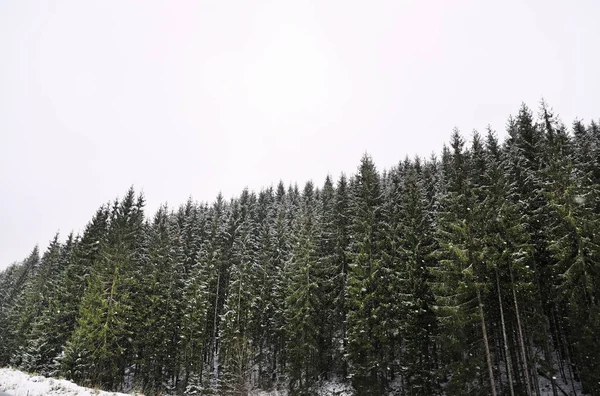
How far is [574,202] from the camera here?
21.4m

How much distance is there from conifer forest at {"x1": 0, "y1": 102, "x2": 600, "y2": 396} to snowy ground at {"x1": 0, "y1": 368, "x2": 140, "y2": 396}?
9993 millimetres

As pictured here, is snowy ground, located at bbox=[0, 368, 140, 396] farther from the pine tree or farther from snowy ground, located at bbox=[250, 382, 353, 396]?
snowy ground, located at bbox=[250, 382, 353, 396]

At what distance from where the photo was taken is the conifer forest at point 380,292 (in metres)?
21.6

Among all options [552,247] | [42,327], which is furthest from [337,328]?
[42,327]

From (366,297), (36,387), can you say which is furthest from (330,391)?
(36,387)

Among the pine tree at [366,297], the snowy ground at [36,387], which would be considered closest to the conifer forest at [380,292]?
the pine tree at [366,297]

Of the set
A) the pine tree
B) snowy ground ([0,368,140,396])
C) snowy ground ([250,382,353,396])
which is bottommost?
snowy ground ([250,382,353,396])

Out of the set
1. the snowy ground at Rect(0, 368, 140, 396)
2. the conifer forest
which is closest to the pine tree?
the conifer forest

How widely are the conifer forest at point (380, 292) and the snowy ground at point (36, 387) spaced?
32.8 ft

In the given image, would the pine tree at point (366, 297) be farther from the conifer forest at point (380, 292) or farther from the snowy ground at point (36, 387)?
the snowy ground at point (36, 387)

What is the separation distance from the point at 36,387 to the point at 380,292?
21.4 m

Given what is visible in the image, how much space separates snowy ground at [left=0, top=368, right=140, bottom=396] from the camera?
12703 millimetres

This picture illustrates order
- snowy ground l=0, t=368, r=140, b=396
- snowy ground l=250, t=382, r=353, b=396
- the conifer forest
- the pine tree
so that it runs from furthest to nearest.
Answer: snowy ground l=250, t=382, r=353, b=396, the pine tree, the conifer forest, snowy ground l=0, t=368, r=140, b=396

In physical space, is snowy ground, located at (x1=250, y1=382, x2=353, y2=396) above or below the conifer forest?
below
